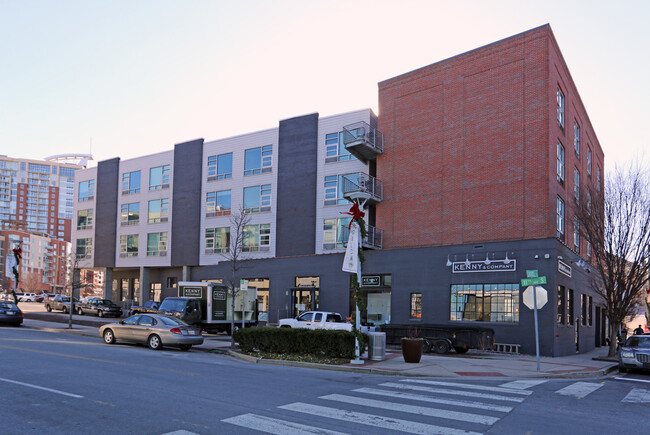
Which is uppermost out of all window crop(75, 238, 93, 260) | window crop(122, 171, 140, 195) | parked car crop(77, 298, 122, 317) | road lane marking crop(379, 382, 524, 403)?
window crop(122, 171, 140, 195)

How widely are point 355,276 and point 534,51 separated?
1666cm

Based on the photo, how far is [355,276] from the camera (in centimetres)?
1828

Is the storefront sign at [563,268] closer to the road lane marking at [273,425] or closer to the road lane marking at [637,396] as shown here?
the road lane marking at [637,396]

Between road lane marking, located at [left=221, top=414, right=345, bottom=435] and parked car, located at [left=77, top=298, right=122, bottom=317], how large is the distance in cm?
3770

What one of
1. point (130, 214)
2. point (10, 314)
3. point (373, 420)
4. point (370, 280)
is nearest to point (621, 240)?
point (370, 280)

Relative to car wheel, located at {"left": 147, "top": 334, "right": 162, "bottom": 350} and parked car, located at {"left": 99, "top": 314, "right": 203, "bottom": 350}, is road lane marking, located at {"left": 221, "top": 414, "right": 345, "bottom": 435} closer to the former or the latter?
parked car, located at {"left": 99, "top": 314, "right": 203, "bottom": 350}

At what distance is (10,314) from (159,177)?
21337 millimetres

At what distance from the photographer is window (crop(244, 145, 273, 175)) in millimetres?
40250

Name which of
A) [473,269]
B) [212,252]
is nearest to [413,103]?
[473,269]

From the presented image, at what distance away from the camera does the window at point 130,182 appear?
4994 cm

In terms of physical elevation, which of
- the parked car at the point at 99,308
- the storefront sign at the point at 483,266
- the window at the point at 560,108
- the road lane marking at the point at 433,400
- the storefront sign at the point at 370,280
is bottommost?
the parked car at the point at 99,308

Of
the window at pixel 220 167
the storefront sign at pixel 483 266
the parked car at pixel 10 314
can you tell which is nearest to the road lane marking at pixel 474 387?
the storefront sign at pixel 483 266

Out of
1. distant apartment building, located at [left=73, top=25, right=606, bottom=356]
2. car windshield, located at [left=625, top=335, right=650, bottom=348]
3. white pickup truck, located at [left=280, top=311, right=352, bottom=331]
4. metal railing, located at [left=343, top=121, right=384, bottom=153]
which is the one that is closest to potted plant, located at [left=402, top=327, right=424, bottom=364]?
distant apartment building, located at [left=73, top=25, right=606, bottom=356]

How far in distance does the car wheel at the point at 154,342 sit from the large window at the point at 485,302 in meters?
15.1
